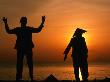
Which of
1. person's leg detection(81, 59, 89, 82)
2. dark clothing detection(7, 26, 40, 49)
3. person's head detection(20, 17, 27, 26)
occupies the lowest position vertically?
person's leg detection(81, 59, 89, 82)

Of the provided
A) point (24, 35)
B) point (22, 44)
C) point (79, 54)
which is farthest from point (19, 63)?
point (79, 54)

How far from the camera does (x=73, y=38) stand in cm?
1836

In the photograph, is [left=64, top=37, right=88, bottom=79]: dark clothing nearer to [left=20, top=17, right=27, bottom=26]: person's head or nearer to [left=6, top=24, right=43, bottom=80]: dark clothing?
[left=6, top=24, right=43, bottom=80]: dark clothing

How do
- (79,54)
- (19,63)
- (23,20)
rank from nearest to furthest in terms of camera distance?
(23,20), (19,63), (79,54)

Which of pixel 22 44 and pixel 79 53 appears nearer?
pixel 22 44

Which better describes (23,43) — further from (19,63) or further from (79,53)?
(79,53)

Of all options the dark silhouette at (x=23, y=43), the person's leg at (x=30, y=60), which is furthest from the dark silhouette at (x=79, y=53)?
the person's leg at (x=30, y=60)

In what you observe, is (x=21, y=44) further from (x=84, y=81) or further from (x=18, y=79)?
(x=84, y=81)

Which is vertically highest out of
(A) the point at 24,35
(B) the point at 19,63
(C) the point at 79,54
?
(A) the point at 24,35

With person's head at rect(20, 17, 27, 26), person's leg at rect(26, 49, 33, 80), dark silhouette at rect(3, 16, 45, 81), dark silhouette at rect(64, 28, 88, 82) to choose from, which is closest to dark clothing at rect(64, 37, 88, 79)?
dark silhouette at rect(64, 28, 88, 82)

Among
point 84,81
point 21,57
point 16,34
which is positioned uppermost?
point 16,34

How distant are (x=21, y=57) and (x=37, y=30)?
4.93ft

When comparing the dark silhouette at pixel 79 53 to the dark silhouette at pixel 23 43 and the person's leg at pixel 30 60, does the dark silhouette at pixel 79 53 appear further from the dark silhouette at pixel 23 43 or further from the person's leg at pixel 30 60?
the person's leg at pixel 30 60

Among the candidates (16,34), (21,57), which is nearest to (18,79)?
(21,57)
